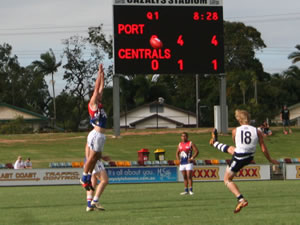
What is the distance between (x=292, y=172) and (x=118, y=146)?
13.9 m

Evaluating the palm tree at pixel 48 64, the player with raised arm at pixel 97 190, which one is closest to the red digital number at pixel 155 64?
the player with raised arm at pixel 97 190

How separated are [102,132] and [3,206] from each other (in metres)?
4.37

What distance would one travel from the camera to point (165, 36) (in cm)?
3659

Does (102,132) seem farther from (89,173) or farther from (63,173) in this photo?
(63,173)

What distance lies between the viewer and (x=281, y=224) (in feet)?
33.8

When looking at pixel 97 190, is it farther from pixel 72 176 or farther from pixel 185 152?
pixel 72 176

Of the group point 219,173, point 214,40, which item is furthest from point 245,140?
point 214,40

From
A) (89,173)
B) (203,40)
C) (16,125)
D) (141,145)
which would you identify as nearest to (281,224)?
(89,173)

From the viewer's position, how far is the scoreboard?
3662cm

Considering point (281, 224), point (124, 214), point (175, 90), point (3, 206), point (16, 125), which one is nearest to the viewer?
point (281, 224)

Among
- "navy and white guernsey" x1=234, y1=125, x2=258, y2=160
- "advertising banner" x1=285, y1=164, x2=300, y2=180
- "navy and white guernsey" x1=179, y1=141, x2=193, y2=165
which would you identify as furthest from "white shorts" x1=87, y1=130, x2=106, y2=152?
"advertising banner" x1=285, y1=164, x2=300, y2=180

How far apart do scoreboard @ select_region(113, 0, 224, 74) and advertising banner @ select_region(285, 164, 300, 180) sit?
29.0 ft

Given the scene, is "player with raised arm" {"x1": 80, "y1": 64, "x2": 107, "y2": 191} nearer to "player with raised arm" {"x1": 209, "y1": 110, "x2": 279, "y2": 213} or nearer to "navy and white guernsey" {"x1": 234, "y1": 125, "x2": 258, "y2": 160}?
"player with raised arm" {"x1": 209, "y1": 110, "x2": 279, "y2": 213}

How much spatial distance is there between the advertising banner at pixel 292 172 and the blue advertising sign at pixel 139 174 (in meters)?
5.83
